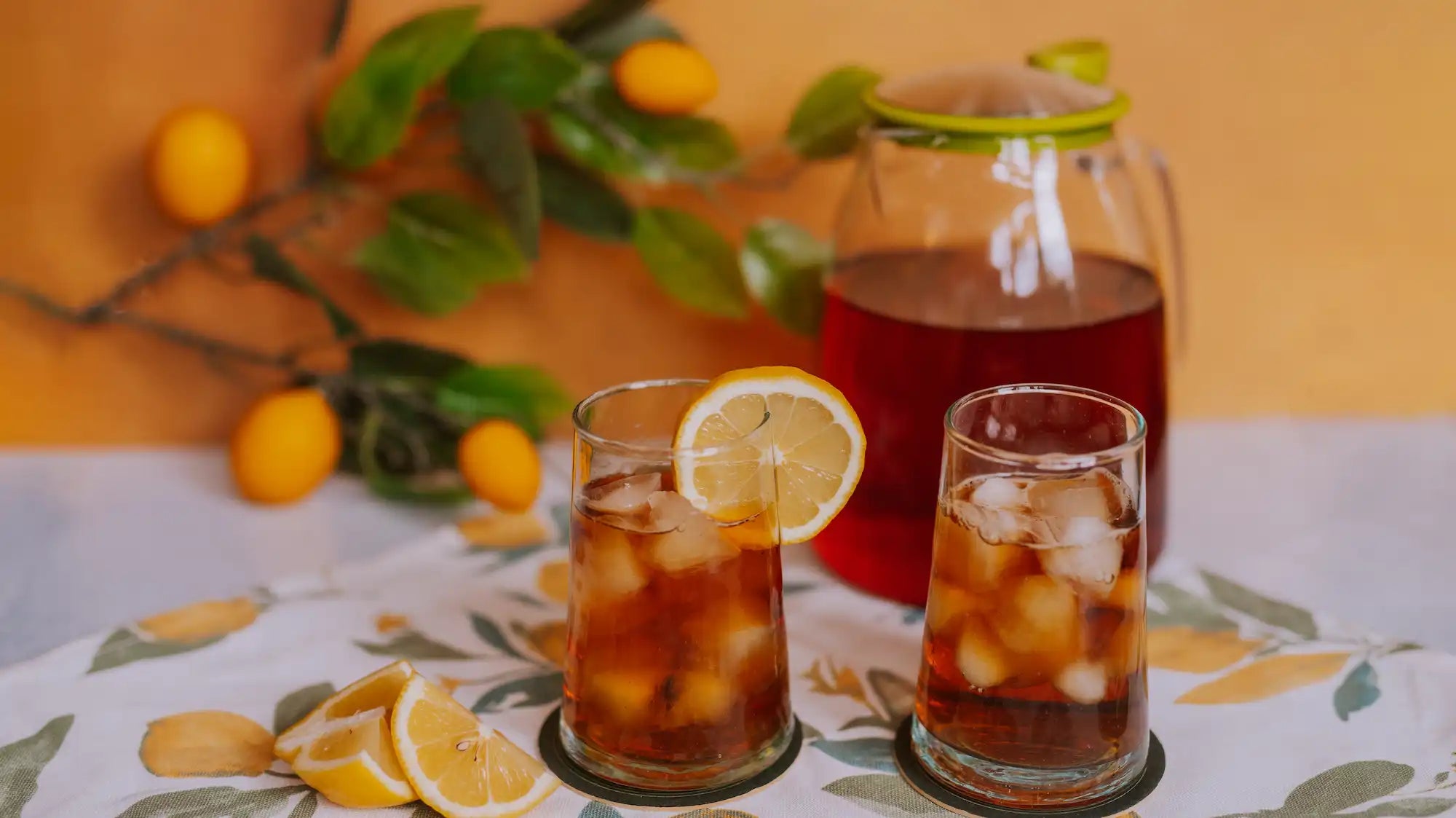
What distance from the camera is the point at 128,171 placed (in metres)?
1.20

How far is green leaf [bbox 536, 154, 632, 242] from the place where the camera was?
3.87ft

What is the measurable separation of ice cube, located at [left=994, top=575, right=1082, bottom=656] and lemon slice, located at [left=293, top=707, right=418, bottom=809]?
1.14ft

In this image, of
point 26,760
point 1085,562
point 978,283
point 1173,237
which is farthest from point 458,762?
point 1173,237

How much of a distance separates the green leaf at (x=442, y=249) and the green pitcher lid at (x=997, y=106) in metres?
0.37

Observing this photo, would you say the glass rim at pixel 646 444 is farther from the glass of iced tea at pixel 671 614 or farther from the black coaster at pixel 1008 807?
the black coaster at pixel 1008 807

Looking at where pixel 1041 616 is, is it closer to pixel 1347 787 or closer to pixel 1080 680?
pixel 1080 680

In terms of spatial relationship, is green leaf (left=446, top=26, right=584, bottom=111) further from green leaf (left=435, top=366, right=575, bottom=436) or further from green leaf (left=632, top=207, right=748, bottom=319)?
green leaf (left=435, top=366, right=575, bottom=436)

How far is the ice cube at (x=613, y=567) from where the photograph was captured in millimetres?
768

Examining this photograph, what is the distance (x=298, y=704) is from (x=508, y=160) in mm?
449

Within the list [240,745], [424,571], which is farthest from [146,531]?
[240,745]

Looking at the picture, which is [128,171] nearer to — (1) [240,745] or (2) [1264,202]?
(1) [240,745]

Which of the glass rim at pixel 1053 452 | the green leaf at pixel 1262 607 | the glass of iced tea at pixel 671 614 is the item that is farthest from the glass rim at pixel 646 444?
the green leaf at pixel 1262 607

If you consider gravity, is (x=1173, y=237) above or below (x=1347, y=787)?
above

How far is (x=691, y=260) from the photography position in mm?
1173
